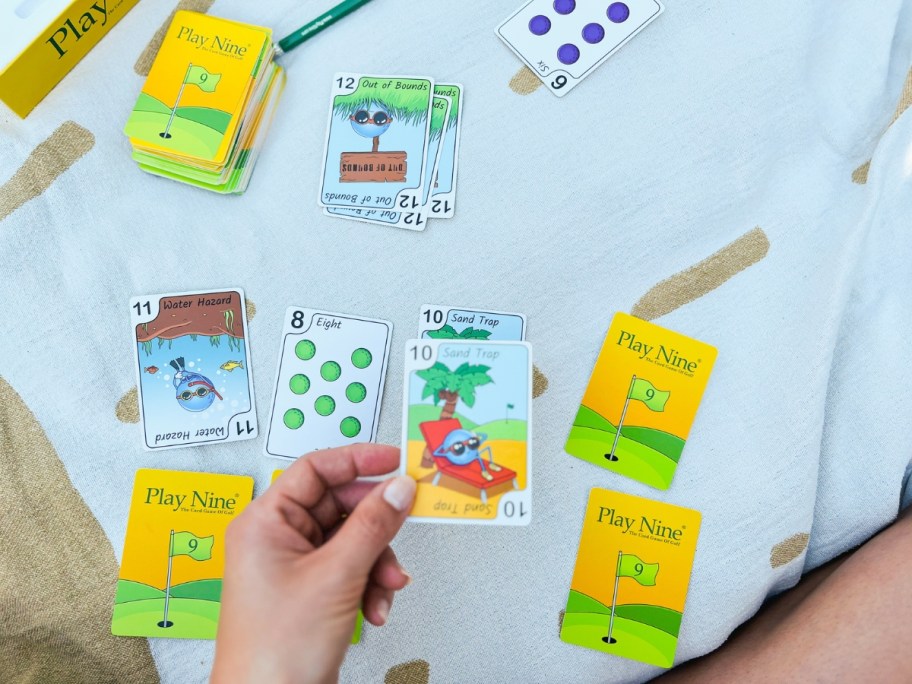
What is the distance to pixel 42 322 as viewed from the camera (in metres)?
1.09

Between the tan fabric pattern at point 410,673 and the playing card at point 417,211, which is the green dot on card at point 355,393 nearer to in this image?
the playing card at point 417,211

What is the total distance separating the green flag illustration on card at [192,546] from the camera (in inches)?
40.9

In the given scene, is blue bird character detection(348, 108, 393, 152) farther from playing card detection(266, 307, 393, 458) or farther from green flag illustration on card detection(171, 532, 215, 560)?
green flag illustration on card detection(171, 532, 215, 560)

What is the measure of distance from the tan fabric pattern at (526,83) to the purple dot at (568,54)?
0.05 metres

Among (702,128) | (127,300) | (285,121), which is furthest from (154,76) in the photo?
(702,128)

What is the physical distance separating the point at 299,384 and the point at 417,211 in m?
0.31

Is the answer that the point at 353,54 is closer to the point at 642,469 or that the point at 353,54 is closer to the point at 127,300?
the point at 127,300

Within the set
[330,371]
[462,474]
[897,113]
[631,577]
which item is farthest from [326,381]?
[897,113]

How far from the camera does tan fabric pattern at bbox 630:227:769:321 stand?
3.56 ft

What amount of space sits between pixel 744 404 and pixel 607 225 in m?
0.33

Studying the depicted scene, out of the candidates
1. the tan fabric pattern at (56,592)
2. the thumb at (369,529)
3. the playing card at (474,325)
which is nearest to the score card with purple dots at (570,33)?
the playing card at (474,325)

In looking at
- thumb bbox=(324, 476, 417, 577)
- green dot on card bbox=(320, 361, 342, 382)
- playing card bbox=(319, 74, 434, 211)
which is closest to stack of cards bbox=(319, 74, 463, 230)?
playing card bbox=(319, 74, 434, 211)

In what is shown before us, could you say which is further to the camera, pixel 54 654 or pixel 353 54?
pixel 353 54

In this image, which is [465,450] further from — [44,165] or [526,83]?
[44,165]
